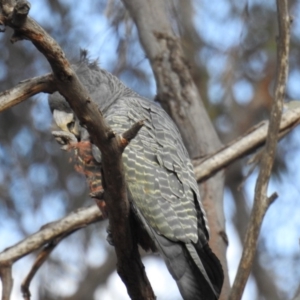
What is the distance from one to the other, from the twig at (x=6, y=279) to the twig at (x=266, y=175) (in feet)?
5.26

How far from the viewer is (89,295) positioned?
841 cm

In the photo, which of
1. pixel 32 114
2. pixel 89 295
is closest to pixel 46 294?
pixel 89 295

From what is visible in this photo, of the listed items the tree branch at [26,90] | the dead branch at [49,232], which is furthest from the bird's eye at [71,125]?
the tree branch at [26,90]

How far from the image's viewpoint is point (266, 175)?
13.7ft

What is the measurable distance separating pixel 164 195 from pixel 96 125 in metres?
0.95

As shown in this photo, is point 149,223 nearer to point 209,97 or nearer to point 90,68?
point 90,68

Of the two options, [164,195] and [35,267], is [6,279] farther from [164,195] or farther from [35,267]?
[164,195]

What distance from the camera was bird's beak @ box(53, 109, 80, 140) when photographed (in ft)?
15.0

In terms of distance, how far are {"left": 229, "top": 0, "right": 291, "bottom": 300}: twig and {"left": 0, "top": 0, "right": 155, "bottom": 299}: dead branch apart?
23.2 inches

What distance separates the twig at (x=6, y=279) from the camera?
4817 millimetres

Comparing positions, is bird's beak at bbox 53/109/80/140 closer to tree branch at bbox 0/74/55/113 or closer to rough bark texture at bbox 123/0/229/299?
tree branch at bbox 0/74/55/113

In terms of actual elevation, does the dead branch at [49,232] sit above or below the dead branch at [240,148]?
below

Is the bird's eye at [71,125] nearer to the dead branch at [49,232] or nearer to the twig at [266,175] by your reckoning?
the dead branch at [49,232]

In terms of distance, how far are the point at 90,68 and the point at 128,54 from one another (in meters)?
1.79
